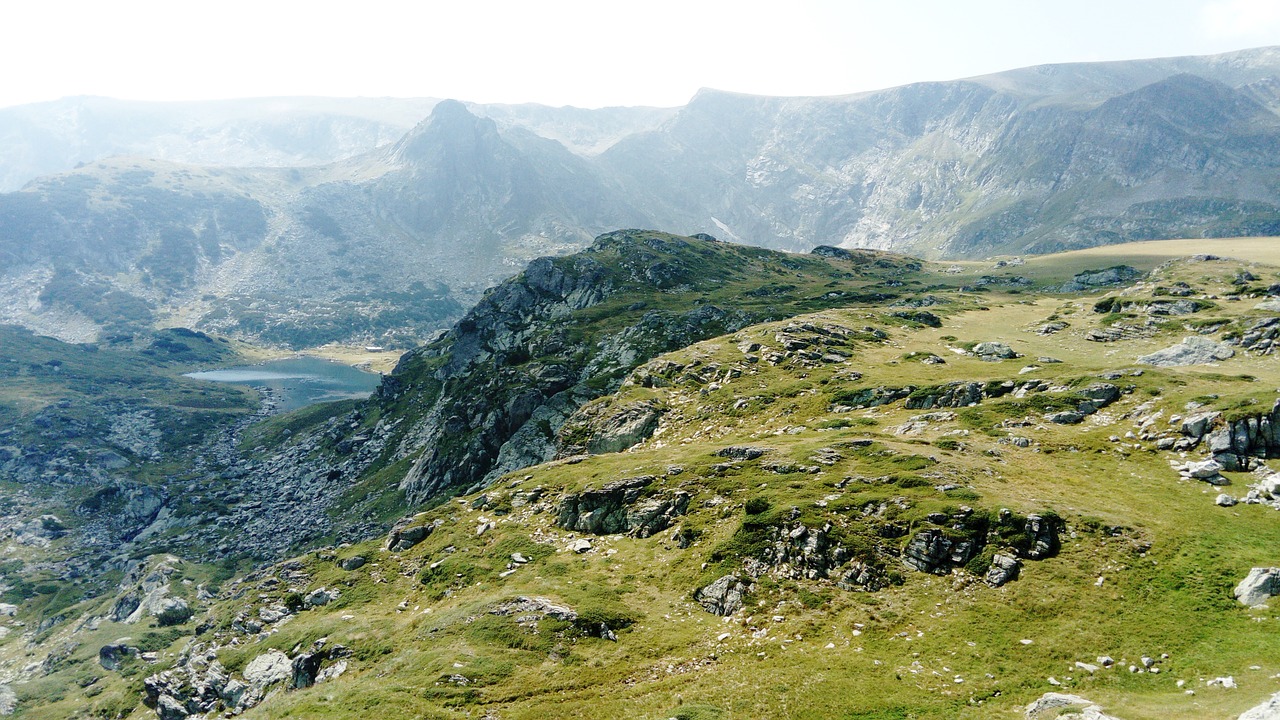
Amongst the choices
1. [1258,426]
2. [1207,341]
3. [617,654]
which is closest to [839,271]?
[1207,341]

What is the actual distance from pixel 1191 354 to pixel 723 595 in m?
68.7

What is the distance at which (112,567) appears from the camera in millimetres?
105562

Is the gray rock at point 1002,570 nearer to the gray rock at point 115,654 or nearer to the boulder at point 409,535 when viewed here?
the boulder at point 409,535

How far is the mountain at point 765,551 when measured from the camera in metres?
28.7

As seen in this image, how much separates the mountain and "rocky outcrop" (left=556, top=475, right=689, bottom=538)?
308mm

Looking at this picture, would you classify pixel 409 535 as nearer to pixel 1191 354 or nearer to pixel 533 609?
pixel 533 609

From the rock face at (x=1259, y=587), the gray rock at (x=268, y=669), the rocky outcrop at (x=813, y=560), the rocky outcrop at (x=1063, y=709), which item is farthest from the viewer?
the gray rock at (x=268, y=669)

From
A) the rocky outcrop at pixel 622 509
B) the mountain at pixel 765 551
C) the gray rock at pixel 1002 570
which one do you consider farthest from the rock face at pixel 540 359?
the gray rock at pixel 1002 570

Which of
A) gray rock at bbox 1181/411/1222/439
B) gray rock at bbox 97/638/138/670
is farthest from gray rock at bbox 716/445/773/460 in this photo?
gray rock at bbox 97/638/138/670

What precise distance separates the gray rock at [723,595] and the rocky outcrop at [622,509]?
976cm

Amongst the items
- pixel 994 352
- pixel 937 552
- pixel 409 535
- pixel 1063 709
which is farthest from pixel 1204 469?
pixel 409 535

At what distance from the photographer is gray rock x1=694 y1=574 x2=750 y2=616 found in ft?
118

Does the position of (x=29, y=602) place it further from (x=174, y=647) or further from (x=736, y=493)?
(x=736, y=493)

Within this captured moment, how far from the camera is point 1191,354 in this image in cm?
6881
